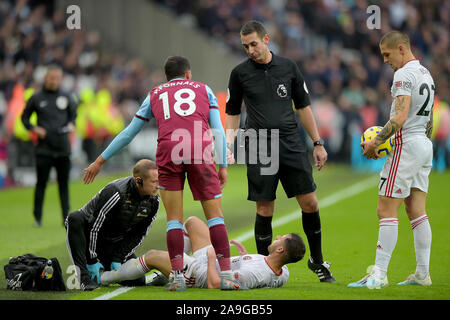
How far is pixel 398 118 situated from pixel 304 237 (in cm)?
394

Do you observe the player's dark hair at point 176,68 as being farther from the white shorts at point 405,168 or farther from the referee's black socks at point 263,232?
the white shorts at point 405,168

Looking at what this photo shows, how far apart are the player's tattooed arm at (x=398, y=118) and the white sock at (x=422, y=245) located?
0.86m

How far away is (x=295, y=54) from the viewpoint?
2795 centimetres

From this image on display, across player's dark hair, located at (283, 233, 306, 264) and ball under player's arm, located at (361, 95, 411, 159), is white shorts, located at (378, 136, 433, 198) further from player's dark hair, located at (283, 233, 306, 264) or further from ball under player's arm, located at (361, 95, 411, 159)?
player's dark hair, located at (283, 233, 306, 264)

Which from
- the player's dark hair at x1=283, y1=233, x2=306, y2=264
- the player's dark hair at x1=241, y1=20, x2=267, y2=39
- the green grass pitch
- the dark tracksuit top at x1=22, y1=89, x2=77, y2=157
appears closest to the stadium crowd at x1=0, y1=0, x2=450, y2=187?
the green grass pitch

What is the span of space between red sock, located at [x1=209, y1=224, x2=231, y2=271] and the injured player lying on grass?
0.17 meters

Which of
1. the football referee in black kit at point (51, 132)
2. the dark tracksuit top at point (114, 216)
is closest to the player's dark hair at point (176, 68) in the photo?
the dark tracksuit top at point (114, 216)

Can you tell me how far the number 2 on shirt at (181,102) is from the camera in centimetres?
647

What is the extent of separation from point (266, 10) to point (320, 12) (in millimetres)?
1989

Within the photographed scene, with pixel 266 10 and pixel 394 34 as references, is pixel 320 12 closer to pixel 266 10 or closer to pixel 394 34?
pixel 266 10

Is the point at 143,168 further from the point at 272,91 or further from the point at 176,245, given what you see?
the point at 272,91

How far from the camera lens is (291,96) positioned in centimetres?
739

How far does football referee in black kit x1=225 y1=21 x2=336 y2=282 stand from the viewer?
7.22 metres

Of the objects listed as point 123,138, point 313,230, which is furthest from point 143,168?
point 313,230
